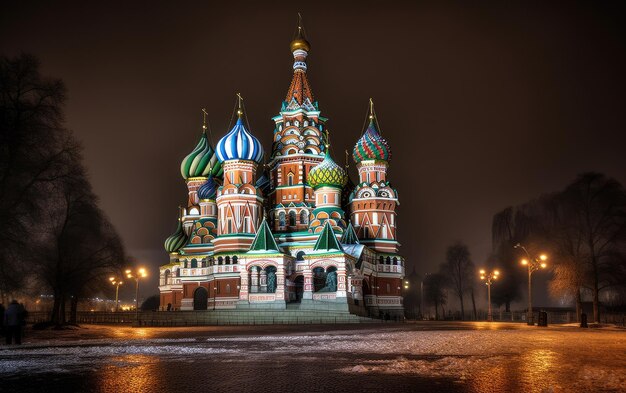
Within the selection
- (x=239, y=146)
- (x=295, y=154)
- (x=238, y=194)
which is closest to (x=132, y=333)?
(x=238, y=194)

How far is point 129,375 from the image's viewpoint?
13.1 metres

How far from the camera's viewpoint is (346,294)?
54.3 meters

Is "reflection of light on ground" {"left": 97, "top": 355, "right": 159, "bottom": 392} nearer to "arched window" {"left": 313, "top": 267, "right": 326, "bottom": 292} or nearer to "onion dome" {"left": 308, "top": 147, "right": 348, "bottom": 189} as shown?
"arched window" {"left": 313, "top": 267, "right": 326, "bottom": 292}

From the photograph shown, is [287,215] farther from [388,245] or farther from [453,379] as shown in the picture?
[453,379]

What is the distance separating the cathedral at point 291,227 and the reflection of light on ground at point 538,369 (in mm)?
36976

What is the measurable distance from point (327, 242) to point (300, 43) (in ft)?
98.6

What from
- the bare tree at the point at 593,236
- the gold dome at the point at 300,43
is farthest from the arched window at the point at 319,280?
the gold dome at the point at 300,43

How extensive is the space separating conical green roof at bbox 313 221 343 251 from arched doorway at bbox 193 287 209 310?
16619 mm

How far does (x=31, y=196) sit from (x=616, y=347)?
1008 inches

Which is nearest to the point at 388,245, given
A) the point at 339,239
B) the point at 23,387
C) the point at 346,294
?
the point at 339,239

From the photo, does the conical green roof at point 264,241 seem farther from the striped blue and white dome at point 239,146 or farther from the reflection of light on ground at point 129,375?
the reflection of light on ground at point 129,375

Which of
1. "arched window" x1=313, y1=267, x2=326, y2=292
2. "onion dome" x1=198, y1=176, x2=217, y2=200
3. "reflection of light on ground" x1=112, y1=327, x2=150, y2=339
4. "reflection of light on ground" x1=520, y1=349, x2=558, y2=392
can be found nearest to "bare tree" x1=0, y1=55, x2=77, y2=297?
"reflection of light on ground" x1=112, y1=327, x2=150, y2=339

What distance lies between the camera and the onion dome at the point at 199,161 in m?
76.7

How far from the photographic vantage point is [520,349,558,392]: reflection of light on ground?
38.0ft
